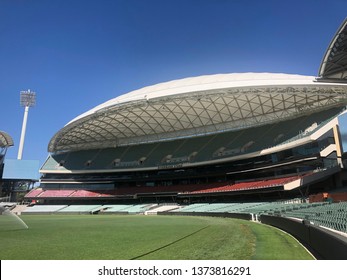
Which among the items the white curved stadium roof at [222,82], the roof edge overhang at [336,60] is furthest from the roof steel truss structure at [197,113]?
the roof edge overhang at [336,60]

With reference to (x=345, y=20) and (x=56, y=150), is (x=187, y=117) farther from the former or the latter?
(x=56, y=150)

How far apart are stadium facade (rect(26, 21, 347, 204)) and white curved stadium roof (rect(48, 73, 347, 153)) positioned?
0.18 metres

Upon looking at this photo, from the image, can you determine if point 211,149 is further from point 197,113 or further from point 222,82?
point 222,82

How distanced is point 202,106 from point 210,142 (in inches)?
545

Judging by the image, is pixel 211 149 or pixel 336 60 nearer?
pixel 336 60

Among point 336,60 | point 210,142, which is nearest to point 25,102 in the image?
point 210,142

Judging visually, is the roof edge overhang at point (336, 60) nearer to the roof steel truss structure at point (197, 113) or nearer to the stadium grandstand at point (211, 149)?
the stadium grandstand at point (211, 149)

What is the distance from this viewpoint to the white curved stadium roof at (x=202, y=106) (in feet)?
138

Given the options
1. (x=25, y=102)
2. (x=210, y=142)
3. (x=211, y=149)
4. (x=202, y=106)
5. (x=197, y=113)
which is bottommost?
(x=211, y=149)

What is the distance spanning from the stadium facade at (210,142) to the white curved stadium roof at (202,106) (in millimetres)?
183

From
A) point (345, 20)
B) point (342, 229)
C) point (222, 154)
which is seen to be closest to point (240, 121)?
point (222, 154)

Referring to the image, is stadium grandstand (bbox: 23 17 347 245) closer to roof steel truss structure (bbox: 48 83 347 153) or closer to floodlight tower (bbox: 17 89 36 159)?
roof steel truss structure (bbox: 48 83 347 153)

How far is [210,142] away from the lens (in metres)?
64.1

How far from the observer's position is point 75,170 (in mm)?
76125
